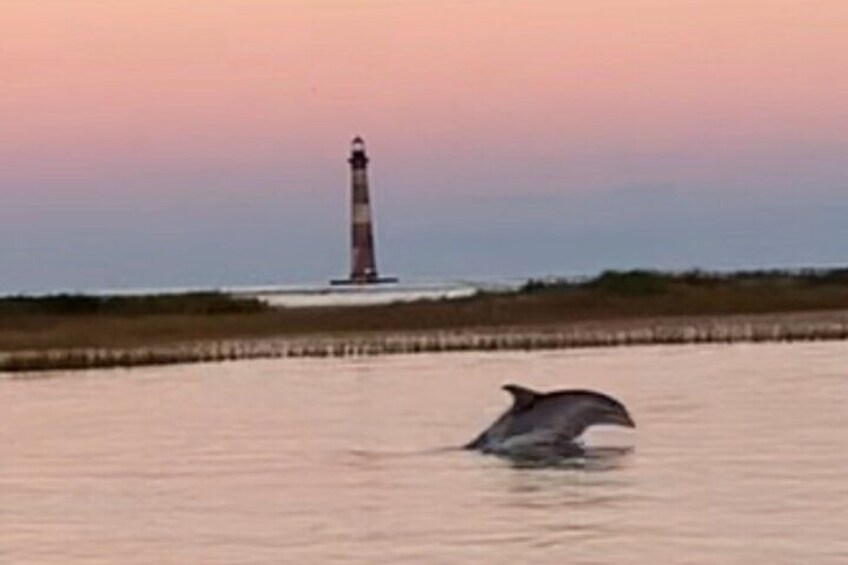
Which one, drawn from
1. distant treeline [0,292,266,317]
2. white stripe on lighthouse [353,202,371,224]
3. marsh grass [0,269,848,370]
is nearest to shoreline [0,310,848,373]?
marsh grass [0,269,848,370]

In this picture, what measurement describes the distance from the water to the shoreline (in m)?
9.98

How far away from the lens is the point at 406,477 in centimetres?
2627

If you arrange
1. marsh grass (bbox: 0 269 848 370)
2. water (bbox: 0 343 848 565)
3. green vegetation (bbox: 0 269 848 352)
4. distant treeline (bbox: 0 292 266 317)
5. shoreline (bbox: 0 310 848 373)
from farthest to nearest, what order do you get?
distant treeline (bbox: 0 292 266 317) < green vegetation (bbox: 0 269 848 352) < marsh grass (bbox: 0 269 848 370) < shoreline (bbox: 0 310 848 373) < water (bbox: 0 343 848 565)

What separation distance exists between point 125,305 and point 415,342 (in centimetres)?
2301

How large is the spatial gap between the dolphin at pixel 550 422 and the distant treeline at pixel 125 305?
4771 cm

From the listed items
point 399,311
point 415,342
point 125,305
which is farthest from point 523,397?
point 125,305

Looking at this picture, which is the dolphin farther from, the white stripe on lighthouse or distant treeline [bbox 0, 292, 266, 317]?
the white stripe on lighthouse

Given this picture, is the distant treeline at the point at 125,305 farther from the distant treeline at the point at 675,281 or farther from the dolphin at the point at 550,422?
the dolphin at the point at 550,422

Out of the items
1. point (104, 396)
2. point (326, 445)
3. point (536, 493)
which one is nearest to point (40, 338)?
point (104, 396)

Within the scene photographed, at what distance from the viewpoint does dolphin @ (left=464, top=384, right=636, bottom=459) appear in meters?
28.9

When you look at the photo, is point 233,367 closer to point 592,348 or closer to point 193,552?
point 592,348

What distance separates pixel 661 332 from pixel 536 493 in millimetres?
38473

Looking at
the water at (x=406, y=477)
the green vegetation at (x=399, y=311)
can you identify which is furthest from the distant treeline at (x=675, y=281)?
the water at (x=406, y=477)

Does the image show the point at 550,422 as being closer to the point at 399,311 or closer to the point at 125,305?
the point at 399,311
